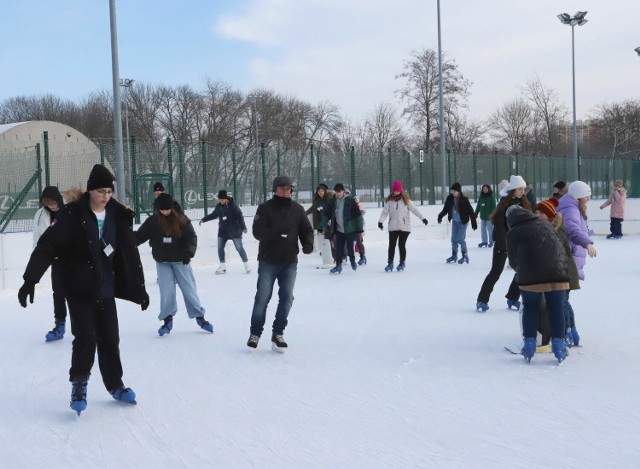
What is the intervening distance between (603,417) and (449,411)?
910 millimetres

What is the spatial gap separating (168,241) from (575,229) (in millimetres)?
3846

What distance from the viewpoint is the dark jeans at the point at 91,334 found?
4770 mm

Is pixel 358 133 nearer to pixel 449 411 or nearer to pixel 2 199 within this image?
pixel 2 199

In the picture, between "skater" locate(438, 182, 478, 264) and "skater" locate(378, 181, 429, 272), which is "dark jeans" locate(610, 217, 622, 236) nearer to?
"skater" locate(438, 182, 478, 264)

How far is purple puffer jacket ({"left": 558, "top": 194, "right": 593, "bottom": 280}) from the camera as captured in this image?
20.6 feet

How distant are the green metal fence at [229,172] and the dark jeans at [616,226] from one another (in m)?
5.32

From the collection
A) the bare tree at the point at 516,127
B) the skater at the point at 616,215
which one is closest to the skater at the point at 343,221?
the skater at the point at 616,215

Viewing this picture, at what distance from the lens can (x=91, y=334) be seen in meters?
4.82

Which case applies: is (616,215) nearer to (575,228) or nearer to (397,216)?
(397,216)

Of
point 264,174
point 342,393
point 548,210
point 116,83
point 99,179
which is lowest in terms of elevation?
point 342,393

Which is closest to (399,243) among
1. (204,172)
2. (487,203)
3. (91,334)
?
(487,203)

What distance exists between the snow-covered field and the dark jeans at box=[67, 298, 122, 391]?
32cm

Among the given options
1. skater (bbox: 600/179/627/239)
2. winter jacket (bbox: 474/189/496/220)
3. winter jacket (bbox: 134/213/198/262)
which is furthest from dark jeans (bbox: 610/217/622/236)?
winter jacket (bbox: 134/213/198/262)

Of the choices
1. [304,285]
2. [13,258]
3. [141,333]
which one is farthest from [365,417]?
[13,258]
